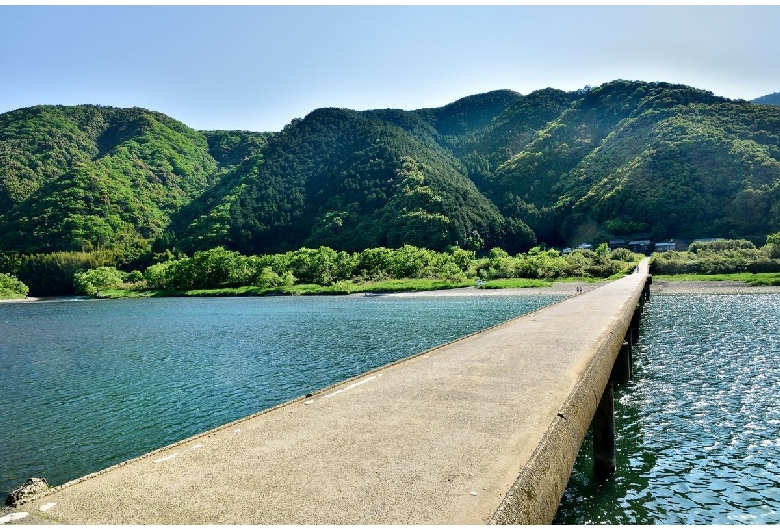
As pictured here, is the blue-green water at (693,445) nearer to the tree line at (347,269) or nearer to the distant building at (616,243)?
the tree line at (347,269)

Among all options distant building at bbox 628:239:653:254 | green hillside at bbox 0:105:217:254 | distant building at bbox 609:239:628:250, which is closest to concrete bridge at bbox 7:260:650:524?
distant building at bbox 628:239:653:254

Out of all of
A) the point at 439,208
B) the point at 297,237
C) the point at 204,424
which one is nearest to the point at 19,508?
the point at 204,424

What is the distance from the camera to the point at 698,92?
167 meters

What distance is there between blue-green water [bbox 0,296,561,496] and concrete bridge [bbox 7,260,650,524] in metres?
8.03

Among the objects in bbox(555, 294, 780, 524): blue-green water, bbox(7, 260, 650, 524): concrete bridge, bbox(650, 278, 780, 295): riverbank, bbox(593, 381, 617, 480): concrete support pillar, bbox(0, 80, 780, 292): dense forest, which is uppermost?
bbox(0, 80, 780, 292): dense forest

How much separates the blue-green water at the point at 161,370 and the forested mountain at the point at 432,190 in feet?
275

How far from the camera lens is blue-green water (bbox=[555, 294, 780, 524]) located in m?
9.70

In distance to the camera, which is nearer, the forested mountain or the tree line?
the tree line

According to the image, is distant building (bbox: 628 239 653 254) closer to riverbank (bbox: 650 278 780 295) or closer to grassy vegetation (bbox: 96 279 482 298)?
riverbank (bbox: 650 278 780 295)

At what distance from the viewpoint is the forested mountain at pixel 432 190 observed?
12162cm

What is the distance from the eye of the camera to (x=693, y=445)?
41.8 feet

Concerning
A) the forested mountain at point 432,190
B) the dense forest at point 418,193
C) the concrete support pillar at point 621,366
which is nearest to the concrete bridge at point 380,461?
the concrete support pillar at point 621,366

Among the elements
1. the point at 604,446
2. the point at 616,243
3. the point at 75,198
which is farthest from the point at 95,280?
the point at 604,446

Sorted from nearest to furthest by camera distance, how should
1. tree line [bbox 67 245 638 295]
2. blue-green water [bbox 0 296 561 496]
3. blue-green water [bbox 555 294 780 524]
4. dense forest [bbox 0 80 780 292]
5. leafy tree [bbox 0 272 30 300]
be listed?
blue-green water [bbox 555 294 780 524] < blue-green water [bbox 0 296 561 496] < tree line [bbox 67 245 638 295] < leafy tree [bbox 0 272 30 300] < dense forest [bbox 0 80 780 292]
